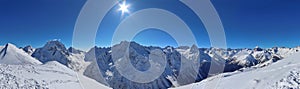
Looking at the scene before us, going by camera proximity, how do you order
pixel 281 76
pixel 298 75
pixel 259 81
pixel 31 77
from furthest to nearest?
pixel 31 77
pixel 259 81
pixel 281 76
pixel 298 75

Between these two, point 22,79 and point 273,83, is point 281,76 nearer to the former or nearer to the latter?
point 273,83

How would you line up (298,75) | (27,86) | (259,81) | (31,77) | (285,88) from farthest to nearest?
(31,77) → (27,86) → (259,81) → (298,75) → (285,88)

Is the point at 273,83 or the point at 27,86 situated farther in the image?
the point at 27,86

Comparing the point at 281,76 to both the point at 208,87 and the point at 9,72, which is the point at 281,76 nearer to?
the point at 208,87

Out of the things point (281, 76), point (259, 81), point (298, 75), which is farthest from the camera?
point (259, 81)

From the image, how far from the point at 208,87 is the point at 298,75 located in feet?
37.1

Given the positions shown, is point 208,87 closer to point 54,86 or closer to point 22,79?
point 54,86

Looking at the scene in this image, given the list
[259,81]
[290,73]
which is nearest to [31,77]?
[259,81]

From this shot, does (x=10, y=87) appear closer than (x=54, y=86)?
Yes

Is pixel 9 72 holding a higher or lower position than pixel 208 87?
higher

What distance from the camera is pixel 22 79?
94.8 ft

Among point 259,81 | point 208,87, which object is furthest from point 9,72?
point 259,81

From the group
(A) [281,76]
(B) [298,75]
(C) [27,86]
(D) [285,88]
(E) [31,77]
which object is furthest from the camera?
(E) [31,77]

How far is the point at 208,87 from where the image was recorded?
31141mm
